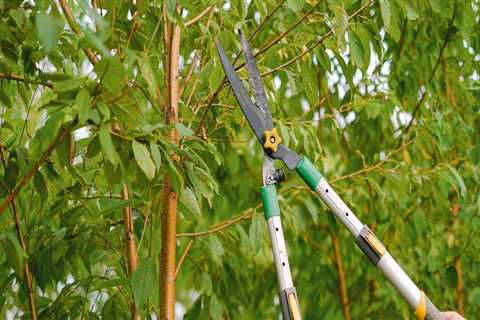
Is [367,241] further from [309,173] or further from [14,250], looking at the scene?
[14,250]

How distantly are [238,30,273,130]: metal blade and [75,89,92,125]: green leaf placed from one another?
0.52m

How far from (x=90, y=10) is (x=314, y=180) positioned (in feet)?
2.22

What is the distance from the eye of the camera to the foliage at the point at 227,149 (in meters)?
1.56

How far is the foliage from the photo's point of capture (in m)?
1.56

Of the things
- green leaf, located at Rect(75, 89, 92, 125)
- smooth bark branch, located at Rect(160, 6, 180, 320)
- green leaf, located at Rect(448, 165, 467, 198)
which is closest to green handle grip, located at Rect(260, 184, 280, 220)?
smooth bark branch, located at Rect(160, 6, 180, 320)

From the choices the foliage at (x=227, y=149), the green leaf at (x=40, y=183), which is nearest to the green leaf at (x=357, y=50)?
the foliage at (x=227, y=149)

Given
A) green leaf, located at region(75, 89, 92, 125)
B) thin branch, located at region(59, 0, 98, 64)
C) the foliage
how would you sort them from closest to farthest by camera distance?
green leaf, located at region(75, 89, 92, 125) < the foliage < thin branch, located at region(59, 0, 98, 64)

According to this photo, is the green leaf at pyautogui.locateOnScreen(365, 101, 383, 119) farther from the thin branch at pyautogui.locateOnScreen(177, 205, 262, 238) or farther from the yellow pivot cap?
the yellow pivot cap

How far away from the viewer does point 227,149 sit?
10.1 ft

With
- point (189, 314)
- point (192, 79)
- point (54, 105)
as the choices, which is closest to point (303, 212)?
point (189, 314)

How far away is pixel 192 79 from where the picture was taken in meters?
2.12

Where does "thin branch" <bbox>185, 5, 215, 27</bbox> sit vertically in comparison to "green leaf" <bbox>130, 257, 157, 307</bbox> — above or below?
above

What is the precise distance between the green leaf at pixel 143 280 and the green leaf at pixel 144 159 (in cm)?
38

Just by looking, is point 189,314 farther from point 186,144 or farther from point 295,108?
point 295,108
